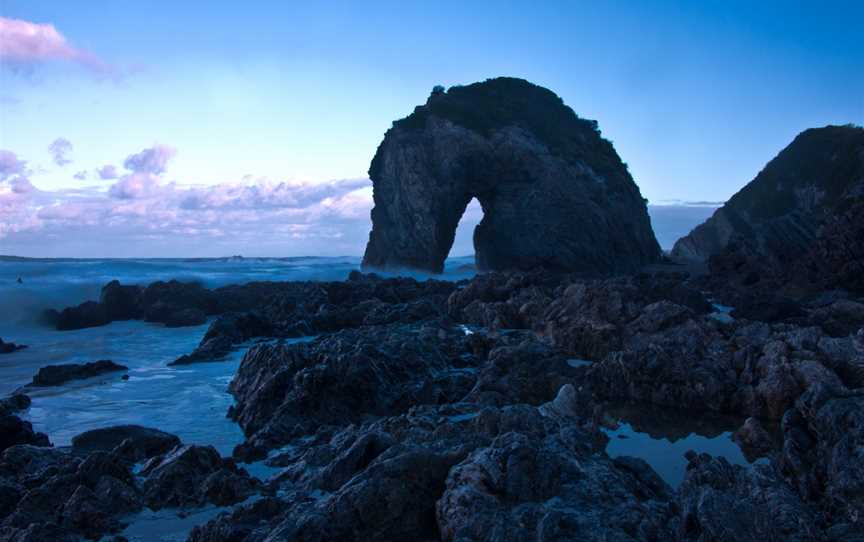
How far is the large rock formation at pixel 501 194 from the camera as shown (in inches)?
A: 1476

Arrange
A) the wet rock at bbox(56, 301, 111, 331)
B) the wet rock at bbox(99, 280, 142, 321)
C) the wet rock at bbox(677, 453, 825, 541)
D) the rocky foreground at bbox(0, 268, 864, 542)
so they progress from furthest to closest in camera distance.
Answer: the wet rock at bbox(99, 280, 142, 321)
the wet rock at bbox(56, 301, 111, 331)
the rocky foreground at bbox(0, 268, 864, 542)
the wet rock at bbox(677, 453, 825, 541)

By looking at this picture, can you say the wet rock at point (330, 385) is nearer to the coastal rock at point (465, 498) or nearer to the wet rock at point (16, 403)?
the coastal rock at point (465, 498)

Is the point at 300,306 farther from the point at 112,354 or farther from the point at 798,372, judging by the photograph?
the point at 798,372

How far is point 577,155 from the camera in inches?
1651

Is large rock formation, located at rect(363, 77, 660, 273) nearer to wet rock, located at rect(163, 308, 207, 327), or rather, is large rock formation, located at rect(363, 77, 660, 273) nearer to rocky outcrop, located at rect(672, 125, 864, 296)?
rocky outcrop, located at rect(672, 125, 864, 296)

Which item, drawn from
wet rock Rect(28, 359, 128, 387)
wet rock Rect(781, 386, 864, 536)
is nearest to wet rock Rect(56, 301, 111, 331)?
wet rock Rect(28, 359, 128, 387)

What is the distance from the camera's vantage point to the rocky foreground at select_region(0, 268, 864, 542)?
11.5 ft

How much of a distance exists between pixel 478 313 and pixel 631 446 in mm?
9136

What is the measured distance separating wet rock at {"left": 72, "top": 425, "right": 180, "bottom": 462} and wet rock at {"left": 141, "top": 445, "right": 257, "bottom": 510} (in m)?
0.90

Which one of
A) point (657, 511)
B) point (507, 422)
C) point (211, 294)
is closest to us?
point (657, 511)

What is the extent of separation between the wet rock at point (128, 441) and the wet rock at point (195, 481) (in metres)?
0.90

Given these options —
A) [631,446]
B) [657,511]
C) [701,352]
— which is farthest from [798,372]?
[657,511]

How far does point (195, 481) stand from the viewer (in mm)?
5207

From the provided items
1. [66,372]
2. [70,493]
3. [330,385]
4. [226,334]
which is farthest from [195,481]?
[226,334]
